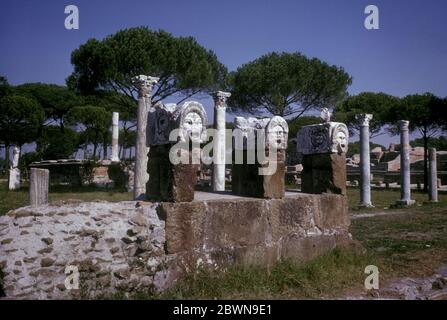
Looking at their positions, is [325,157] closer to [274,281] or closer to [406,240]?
[274,281]

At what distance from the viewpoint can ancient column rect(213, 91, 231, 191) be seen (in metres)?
13.0

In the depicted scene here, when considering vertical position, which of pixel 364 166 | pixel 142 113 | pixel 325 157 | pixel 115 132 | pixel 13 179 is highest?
pixel 115 132

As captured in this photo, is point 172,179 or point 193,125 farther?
point 193,125

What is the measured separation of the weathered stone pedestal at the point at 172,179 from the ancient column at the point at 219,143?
853cm

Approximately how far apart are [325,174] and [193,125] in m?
2.55

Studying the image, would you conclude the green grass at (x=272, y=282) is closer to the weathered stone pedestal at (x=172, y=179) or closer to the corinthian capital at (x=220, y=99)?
the weathered stone pedestal at (x=172, y=179)

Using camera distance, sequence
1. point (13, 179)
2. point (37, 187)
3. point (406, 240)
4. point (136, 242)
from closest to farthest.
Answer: point (136, 242) → point (37, 187) → point (406, 240) → point (13, 179)

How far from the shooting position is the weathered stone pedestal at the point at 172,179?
3.93 m

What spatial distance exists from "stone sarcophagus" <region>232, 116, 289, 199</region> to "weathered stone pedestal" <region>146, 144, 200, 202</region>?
0.95 meters

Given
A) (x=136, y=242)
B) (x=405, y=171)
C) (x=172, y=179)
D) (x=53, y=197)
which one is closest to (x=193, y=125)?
(x=172, y=179)

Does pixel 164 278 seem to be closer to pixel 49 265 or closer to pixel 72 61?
pixel 49 265

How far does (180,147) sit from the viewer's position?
3.99 metres
